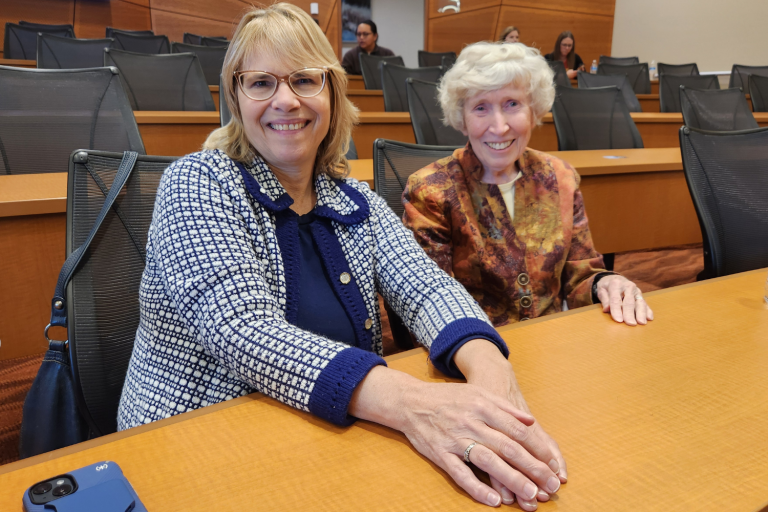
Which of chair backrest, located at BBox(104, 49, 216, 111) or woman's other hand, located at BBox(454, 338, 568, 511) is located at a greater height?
chair backrest, located at BBox(104, 49, 216, 111)

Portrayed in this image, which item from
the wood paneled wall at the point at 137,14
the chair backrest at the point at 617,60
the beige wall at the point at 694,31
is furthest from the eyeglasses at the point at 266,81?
the beige wall at the point at 694,31

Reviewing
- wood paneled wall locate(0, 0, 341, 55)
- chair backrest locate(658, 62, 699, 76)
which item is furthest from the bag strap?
wood paneled wall locate(0, 0, 341, 55)

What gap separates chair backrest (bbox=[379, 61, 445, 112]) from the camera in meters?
3.79

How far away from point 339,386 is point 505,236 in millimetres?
851

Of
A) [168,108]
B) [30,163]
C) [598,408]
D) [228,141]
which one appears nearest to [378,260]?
[228,141]

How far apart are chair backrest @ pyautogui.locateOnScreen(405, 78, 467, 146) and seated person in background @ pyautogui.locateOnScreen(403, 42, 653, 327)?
0.93 m

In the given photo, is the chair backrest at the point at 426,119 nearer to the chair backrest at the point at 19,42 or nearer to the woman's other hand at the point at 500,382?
the woman's other hand at the point at 500,382

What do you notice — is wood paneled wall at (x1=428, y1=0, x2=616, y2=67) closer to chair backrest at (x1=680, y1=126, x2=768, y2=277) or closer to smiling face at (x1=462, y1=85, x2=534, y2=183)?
chair backrest at (x1=680, y1=126, x2=768, y2=277)

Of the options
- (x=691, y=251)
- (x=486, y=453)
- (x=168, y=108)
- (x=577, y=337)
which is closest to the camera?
(x=486, y=453)

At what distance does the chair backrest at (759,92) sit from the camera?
4.90 metres

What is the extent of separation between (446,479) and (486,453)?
0.05m

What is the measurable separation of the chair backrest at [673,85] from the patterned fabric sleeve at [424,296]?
4.58m

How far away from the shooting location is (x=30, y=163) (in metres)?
1.86

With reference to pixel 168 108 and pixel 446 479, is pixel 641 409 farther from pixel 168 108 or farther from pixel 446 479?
pixel 168 108
